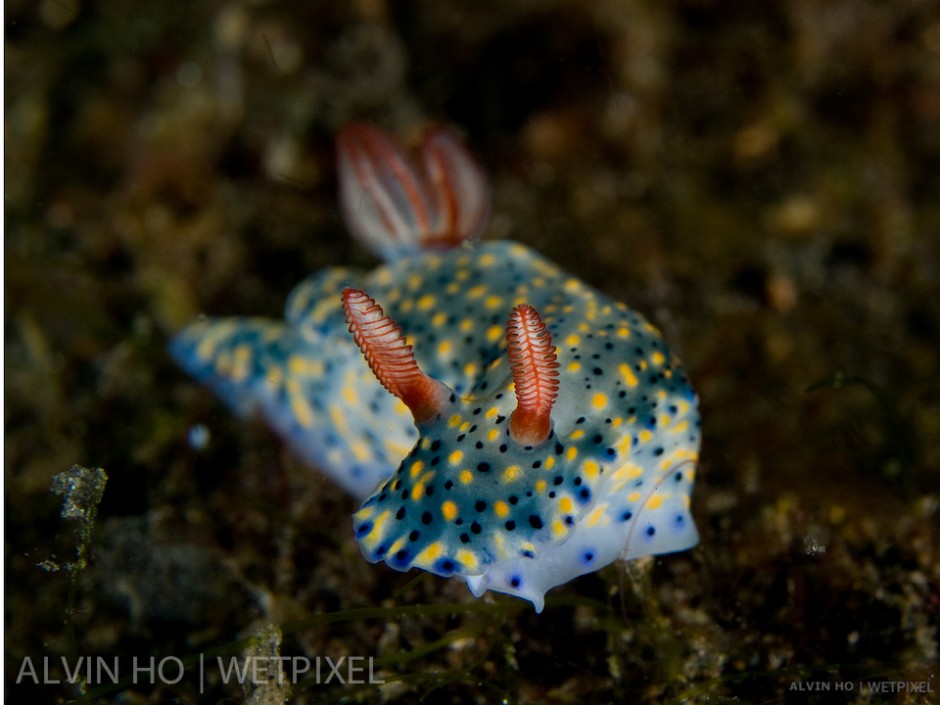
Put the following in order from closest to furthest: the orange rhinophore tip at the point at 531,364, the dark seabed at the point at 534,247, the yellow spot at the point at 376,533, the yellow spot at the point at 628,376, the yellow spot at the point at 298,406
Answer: the orange rhinophore tip at the point at 531,364 → the yellow spot at the point at 376,533 → the yellow spot at the point at 628,376 → the dark seabed at the point at 534,247 → the yellow spot at the point at 298,406

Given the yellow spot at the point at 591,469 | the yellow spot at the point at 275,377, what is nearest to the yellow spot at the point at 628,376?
the yellow spot at the point at 591,469

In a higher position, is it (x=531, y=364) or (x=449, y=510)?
(x=531, y=364)

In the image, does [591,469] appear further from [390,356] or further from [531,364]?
[390,356]

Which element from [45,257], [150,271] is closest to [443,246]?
[150,271]

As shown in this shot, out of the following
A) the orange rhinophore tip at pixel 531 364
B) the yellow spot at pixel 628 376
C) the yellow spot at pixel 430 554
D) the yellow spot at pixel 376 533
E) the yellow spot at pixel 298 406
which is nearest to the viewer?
the orange rhinophore tip at pixel 531 364

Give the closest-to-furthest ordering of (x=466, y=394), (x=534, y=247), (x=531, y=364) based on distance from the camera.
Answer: (x=531, y=364), (x=466, y=394), (x=534, y=247)

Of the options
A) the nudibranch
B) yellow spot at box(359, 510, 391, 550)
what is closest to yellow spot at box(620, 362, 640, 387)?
the nudibranch

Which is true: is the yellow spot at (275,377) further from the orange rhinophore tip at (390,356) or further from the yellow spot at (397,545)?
the yellow spot at (397,545)

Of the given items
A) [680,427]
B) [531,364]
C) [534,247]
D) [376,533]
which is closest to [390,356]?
[531,364]
